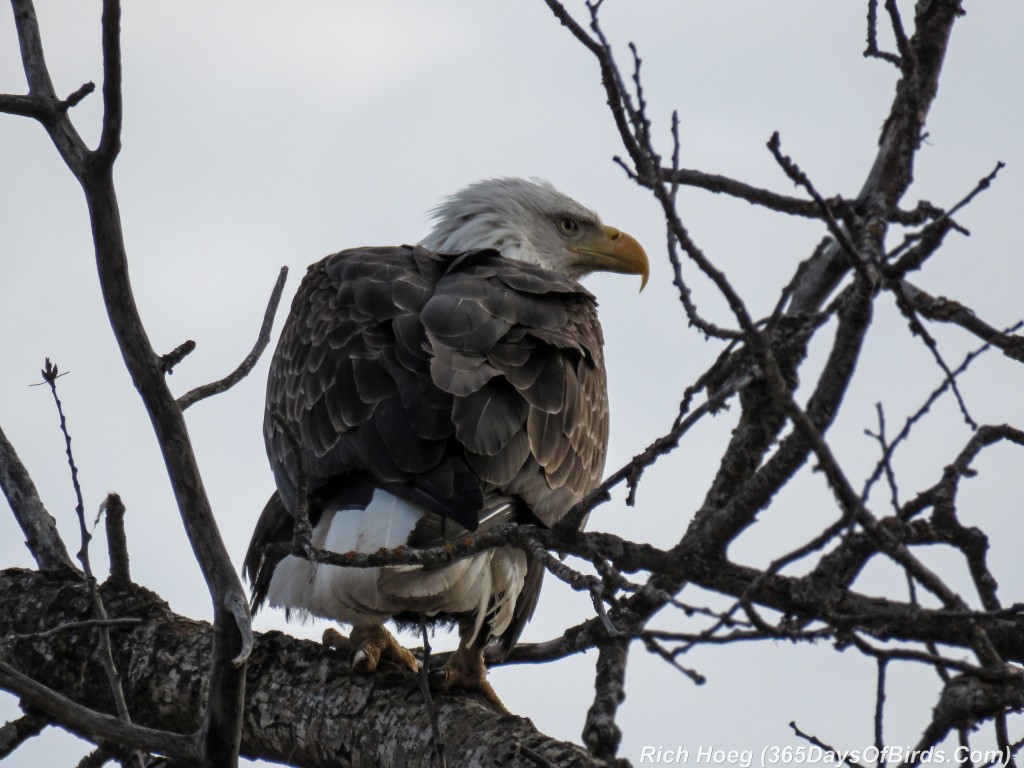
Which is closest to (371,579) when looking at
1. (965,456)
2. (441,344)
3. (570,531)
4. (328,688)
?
(328,688)

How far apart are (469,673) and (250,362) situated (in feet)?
4.80

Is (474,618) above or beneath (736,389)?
above

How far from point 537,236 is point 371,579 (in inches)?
130

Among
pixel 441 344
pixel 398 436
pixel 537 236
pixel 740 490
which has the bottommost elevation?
pixel 740 490

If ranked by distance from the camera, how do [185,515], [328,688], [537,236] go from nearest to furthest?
[185,515] → [328,688] → [537,236]

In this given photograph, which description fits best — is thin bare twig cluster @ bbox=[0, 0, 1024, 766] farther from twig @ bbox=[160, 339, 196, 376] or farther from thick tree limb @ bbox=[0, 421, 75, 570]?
thick tree limb @ bbox=[0, 421, 75, 570]

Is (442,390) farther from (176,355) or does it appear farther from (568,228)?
(568,228)

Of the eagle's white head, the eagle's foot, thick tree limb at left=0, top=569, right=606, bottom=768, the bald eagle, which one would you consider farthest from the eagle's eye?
thick tree limb at left=0, top=569, right=606, bottom=768

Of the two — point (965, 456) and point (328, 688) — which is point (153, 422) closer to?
point (328, 688)

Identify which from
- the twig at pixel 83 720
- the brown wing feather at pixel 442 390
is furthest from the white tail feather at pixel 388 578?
the twig at pixel 83 720

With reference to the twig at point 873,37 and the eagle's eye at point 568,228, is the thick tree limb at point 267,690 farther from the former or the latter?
the eagle's eye at point 568,228

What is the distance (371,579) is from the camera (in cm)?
402

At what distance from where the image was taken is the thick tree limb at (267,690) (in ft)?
11.9

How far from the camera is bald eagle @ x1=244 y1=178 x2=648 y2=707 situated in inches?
159
